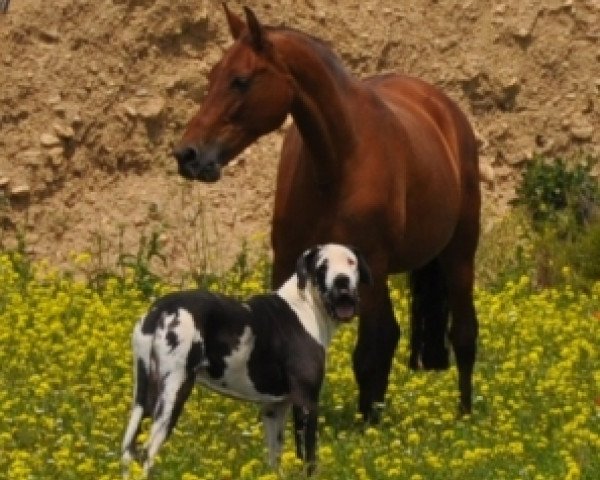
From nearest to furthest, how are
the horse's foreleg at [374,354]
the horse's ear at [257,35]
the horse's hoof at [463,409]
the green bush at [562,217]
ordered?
the horse's ear at [257,35]
the horse's foreleg at [374,354]
the horse's hoof at [463,409]
the green bush at [562,217]

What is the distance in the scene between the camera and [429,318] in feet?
42.1

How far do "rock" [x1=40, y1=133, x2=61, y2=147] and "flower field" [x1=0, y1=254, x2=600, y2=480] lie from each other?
6.64ft

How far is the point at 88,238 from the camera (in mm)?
17328

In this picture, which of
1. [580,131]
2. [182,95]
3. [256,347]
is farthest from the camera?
[580,131]

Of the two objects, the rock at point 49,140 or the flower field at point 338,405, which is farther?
the rock at point 49,140

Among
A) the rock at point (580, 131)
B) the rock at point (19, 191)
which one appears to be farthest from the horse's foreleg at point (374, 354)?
the rock at point (580, 131)

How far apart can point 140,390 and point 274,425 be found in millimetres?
690

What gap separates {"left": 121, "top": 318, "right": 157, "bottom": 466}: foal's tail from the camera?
30.9 feet

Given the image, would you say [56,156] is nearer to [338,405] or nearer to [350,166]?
[338,405]

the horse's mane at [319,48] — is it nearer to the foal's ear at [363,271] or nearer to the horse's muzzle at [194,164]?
the horse's muzzle at [194,164]

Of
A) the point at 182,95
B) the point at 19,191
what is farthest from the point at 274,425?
the point at 182,95

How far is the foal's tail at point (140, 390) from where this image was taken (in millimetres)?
9406

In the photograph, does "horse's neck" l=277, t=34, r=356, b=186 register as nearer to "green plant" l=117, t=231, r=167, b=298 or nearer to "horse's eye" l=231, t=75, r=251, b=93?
"horse's eye" l=231, t=75, r=251, b=93

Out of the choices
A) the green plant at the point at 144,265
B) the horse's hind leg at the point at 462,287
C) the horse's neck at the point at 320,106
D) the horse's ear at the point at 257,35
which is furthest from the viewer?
the green plant at the point at 144,265
